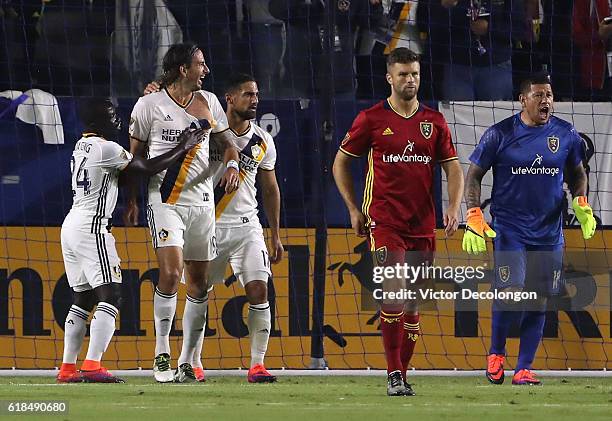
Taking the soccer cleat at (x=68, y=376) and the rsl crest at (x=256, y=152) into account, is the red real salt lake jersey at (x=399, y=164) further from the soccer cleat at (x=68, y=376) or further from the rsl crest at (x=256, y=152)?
the soccer cleat at (x=68, y=376)

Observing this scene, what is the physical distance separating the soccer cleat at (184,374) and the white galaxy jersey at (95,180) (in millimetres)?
1064

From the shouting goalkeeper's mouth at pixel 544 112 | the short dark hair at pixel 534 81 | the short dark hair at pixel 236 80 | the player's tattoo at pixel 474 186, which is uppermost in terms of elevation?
the short dark hair at pixel 236 80

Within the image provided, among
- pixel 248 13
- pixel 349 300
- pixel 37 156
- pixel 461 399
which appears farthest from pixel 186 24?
pixel 461 399

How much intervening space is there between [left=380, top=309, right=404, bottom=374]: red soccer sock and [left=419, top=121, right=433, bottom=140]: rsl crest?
3.51 ft

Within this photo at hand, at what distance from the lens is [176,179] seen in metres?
8.91

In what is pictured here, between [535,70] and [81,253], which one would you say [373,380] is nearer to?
[81,253]

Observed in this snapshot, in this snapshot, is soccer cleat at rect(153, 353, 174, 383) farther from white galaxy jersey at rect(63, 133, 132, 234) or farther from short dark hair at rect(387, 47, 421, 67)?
short dark hair at rect(387, 47, 421, 67)

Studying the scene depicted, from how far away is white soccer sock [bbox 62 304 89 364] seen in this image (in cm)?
891

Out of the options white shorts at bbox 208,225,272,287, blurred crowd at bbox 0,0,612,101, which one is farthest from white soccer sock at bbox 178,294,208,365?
blurred crowd at bbox 0,0,612,101

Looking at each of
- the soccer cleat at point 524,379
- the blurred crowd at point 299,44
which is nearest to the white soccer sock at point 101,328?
the soccer cleat at point 524,379

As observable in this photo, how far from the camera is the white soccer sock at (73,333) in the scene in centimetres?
891

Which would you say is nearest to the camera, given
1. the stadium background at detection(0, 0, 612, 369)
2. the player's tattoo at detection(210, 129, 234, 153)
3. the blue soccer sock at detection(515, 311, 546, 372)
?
the player's tattoo at detection(210, 129, 234, 153)

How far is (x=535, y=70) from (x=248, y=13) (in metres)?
2.52

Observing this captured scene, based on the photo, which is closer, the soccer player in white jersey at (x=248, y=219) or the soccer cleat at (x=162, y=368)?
the soccer cleat at (x=162, y=368)
